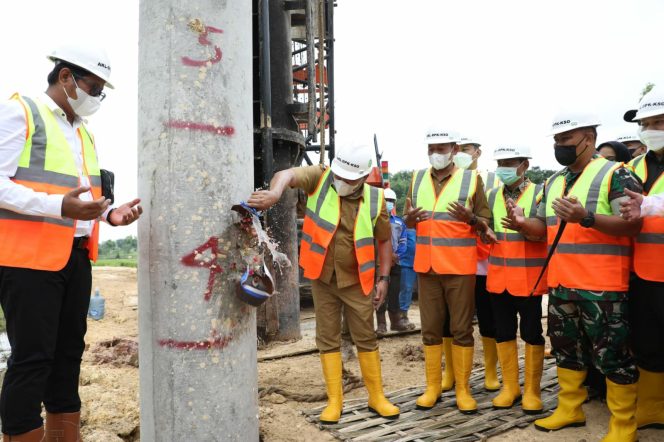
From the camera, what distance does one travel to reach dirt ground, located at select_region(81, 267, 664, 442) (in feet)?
13.3

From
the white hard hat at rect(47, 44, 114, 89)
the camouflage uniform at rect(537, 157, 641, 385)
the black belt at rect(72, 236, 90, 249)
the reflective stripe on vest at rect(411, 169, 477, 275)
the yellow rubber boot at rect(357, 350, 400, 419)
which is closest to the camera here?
the white hard hat at rect(47, 44, 114, 89)

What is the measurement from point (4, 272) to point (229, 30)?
1685 mm

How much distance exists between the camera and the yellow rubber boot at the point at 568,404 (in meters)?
4.11

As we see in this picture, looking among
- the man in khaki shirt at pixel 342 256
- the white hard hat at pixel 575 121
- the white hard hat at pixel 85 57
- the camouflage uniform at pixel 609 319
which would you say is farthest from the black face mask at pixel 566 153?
the white hard hat at pixel 85 57

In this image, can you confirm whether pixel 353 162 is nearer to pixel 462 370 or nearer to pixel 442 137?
pixel 442 137

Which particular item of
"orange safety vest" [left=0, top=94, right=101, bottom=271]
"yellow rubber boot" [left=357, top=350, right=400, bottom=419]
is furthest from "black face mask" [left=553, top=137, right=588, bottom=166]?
"orange safety vest" [left=0, top=94, right=101, bottom=271]

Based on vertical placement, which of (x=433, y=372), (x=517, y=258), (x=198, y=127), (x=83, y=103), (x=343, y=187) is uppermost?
(x=83, y=103)

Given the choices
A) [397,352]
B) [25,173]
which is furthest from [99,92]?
[397,352]

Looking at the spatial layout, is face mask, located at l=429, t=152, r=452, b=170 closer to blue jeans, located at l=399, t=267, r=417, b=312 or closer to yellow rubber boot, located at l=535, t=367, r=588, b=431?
yellow rubber boot, located at l=535, t=367, r=588, b=431

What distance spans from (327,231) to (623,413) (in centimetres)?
257

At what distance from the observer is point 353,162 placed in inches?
169

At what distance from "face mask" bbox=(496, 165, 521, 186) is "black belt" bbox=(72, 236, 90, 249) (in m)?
3.60

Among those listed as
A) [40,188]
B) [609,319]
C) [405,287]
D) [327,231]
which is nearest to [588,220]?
[609,319]

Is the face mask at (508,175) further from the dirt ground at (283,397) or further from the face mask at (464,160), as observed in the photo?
the dirt ground at (283,397)
